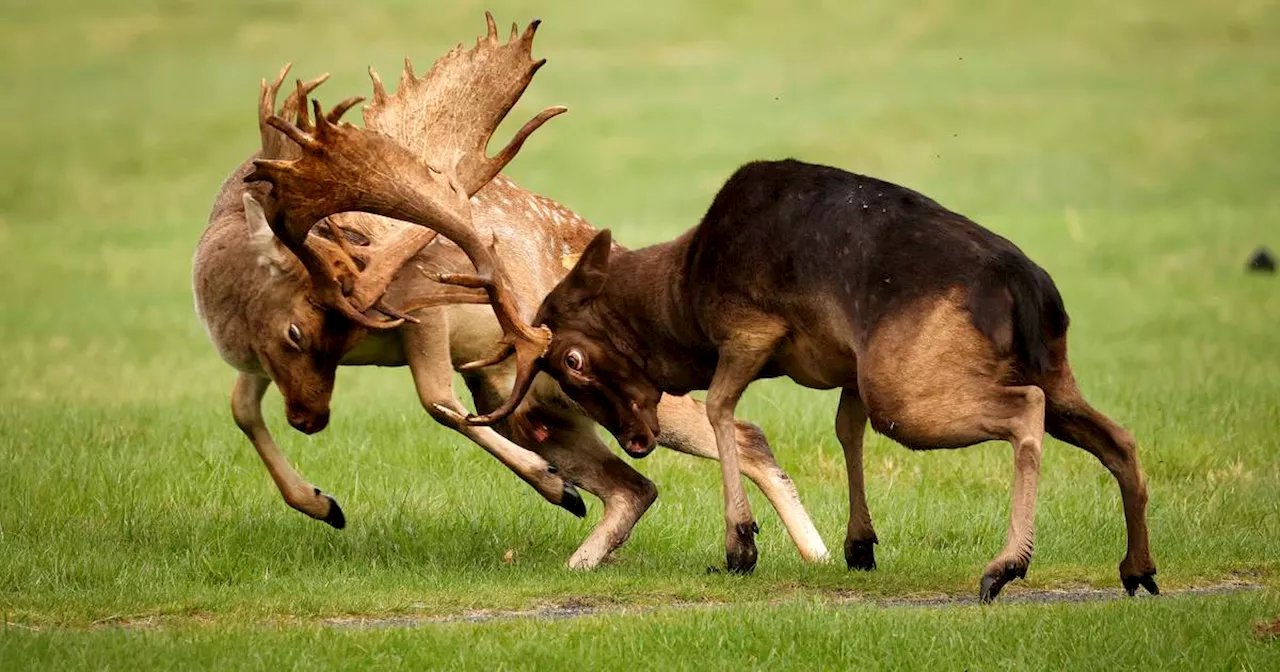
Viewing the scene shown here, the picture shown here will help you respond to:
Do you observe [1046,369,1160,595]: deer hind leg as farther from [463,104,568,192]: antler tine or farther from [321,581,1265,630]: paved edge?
[463,104,568,192]: antler tine


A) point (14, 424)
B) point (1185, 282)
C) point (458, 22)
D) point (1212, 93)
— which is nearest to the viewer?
point (14, 424)

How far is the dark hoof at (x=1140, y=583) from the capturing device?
834 cm

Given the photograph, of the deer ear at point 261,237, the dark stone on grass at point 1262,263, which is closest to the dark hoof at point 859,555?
the deer ear at point 261,237

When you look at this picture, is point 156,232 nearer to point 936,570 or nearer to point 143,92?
point 143,92

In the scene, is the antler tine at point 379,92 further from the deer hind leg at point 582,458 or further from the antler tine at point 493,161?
the deer hind leg at point 582,458

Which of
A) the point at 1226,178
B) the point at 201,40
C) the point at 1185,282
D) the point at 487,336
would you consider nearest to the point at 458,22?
the point at 201,40

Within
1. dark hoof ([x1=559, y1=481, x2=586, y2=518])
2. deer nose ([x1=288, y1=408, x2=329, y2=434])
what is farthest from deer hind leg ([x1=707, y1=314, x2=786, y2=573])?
deer nose ([x1=288, y1=408, x2=329, y2=434])

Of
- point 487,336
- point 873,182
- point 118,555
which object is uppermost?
point 873,182

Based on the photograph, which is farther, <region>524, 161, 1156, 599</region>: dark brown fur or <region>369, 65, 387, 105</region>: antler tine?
<region>369, 65, 387, 105</region>: antler tine

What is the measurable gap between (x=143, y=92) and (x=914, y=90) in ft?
52.0

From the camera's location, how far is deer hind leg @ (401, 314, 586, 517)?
9.31 metres

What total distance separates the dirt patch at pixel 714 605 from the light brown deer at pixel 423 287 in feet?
2.87

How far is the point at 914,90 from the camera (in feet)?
125

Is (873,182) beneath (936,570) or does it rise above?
above
